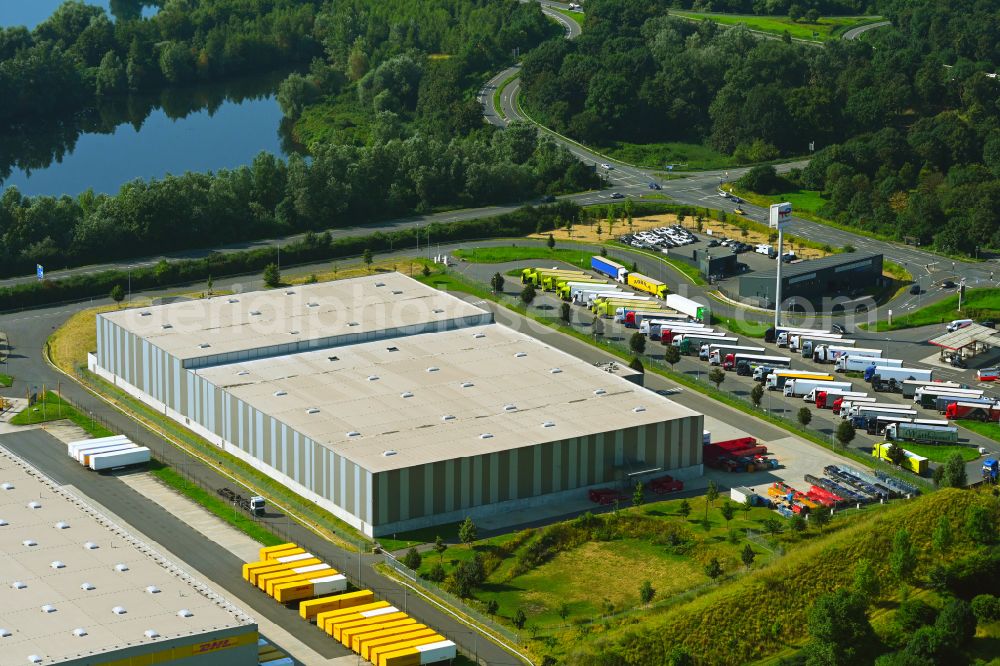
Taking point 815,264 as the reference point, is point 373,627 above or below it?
below

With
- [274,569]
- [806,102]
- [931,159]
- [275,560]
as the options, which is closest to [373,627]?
[274,569]

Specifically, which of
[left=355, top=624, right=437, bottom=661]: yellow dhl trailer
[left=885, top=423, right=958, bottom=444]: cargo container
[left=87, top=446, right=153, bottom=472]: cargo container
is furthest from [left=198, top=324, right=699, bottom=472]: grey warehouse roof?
[left=885, top=423, right=958, bottom=444]: cargo container

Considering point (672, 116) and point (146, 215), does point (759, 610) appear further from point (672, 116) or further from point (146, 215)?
point (672, 116)

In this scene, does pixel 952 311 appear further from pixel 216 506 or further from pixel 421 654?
pixel 421 654

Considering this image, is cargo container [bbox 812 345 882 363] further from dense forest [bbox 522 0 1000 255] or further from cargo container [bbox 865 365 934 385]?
dense forest [bbox 522 0 1000 255]

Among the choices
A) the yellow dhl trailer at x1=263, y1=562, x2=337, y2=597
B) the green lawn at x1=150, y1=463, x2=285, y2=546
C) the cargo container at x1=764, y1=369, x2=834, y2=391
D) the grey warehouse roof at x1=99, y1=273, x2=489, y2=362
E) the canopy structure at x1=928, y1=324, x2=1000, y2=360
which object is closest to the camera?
the yellow dhl trailer at x1=263, y1=562, x2=337, y2=597

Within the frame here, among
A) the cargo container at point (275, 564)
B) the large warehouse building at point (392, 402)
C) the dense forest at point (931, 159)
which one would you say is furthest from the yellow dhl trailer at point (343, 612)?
the dense forest at point (931, 159)
